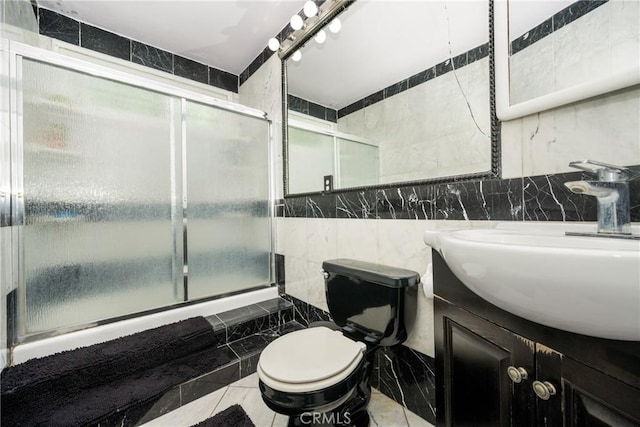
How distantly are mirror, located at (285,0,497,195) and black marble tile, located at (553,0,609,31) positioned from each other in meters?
0.18

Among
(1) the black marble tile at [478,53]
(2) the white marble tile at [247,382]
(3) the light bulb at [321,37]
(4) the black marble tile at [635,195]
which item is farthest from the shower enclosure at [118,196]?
(4) the black marble tile at [635,195]

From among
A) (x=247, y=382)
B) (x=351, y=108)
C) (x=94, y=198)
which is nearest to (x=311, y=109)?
(x=351, y=108)

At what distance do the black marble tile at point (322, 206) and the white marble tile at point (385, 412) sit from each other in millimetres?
931

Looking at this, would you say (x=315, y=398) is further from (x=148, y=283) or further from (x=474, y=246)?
(x=148, y=283)

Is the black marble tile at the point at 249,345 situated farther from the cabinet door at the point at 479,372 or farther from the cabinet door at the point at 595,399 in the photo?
the cabinet door at the point at 595,399

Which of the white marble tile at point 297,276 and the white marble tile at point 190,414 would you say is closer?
the white marble tile at point 190,414

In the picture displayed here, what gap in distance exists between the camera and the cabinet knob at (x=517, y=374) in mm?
531

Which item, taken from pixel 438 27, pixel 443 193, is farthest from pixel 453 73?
pixel 443 193

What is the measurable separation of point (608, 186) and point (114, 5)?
265 centimetres

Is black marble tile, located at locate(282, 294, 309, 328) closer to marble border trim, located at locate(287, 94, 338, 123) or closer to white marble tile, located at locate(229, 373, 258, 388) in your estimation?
white marble tile, located at locate(229, 373, 258, 388)

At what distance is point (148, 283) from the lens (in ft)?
5.03

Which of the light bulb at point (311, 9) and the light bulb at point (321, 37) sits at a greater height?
the light bulb at point (311, 9)

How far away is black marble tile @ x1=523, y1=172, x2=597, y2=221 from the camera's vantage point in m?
0.67

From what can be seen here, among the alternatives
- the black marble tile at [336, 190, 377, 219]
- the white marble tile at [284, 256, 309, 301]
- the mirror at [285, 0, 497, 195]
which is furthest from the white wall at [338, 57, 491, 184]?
the white marble tile at [284, 256, 309, 301]
